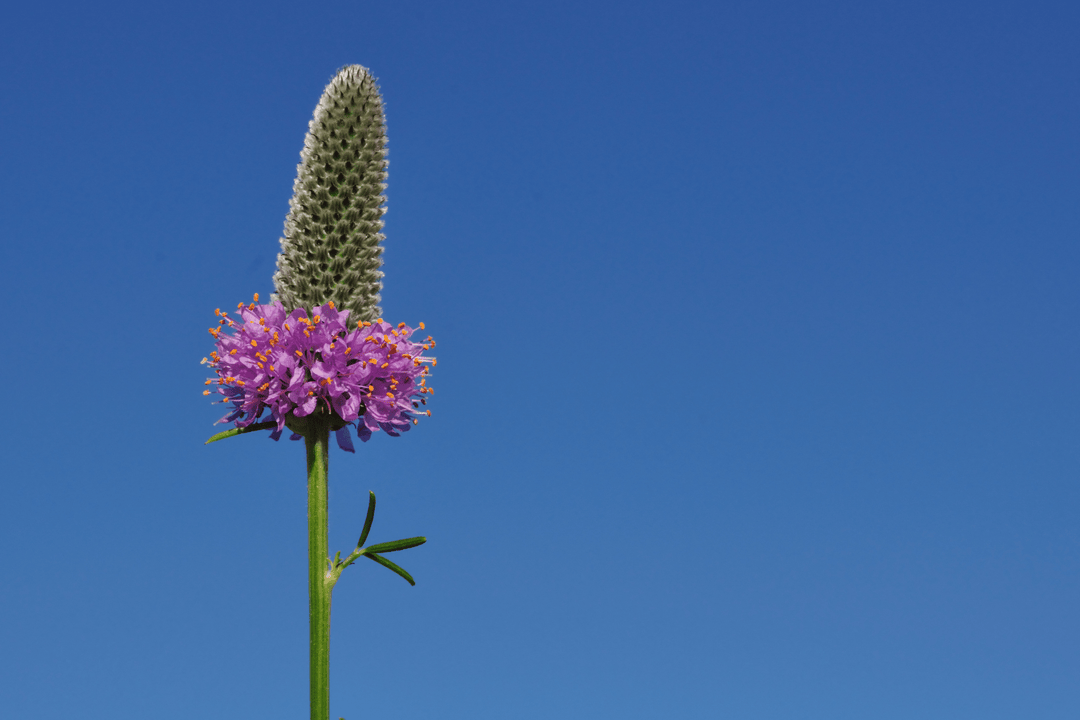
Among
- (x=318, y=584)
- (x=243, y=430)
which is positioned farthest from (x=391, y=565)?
(x=243, y=430)

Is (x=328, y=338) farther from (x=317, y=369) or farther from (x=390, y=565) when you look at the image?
(x=390, y=565)

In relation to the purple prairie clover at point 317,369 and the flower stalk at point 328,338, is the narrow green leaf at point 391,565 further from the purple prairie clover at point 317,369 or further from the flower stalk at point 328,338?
the purple prairie clover at point 317,369

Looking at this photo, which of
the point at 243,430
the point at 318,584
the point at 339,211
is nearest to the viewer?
the point at 318,584

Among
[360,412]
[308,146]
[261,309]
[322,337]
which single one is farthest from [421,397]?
[308,146]

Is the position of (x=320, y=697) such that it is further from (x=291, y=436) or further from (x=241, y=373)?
(x=241, y=373)

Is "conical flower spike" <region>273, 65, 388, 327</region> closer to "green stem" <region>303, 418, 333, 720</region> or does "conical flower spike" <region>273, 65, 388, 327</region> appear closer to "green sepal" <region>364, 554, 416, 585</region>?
"green stem" <region>303, 418, 333, 720</region>

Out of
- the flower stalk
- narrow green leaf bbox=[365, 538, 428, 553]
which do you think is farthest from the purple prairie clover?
narrow green leaf bbox=[365, 538, 428, 553]

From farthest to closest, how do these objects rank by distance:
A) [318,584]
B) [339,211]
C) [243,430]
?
1. [339,211]
2. [243,430]
3. [318,584]

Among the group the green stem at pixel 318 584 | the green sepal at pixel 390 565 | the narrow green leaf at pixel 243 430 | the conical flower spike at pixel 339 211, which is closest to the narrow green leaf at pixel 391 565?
the green sepal at pixel 390 565
